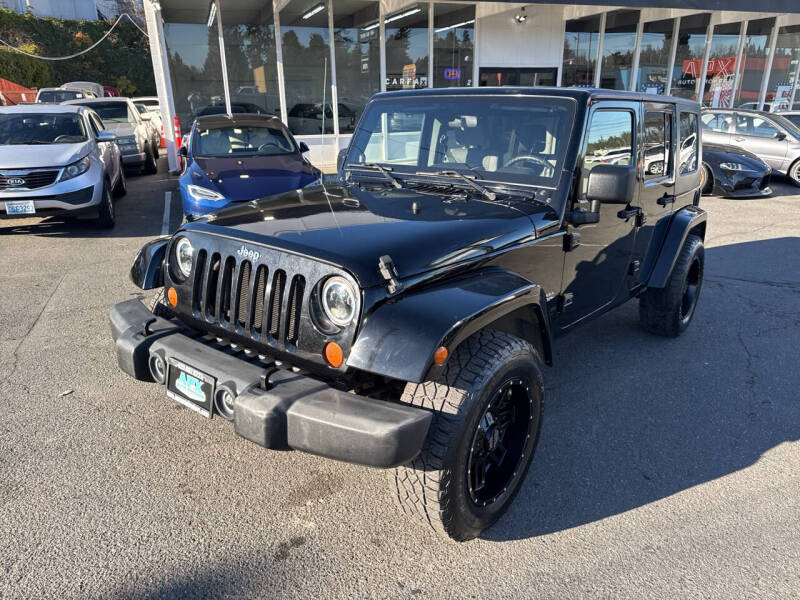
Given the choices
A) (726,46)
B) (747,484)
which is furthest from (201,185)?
(726,46)

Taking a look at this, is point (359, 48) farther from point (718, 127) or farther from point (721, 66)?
point (721, 66)

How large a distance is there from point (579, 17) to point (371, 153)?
14.0 m

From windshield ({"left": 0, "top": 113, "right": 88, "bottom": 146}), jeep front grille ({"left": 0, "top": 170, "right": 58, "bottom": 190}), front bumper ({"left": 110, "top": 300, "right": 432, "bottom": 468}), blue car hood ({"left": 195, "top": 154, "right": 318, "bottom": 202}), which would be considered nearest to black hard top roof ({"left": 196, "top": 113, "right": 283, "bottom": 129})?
blue car hood ({"left": 195, "top": 154, "right": 318, "bottom": 202})

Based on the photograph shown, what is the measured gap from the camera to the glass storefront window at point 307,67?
1344cm

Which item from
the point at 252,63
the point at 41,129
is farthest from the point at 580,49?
the point at 41,129

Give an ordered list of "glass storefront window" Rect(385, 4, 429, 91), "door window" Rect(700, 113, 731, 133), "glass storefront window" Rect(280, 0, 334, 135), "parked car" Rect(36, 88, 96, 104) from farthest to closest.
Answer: "parked car" Rect(36, 88, 96, 104) → "glass storefront window" Rect(385, 4, 429, 91) → "glass storefront window" Rect(280, 0, 334, 135) → "door window" Rect(700, 113, 731, 133)

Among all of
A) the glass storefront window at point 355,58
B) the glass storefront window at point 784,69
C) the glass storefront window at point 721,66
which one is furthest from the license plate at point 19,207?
the glass storefront window at point 784,69

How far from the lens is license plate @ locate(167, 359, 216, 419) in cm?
238

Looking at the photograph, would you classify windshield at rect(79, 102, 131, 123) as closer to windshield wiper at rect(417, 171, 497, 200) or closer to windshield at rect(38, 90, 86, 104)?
windshield at rect(38, 90, 86, 104)

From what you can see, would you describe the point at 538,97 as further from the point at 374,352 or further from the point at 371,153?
the point at 374,352

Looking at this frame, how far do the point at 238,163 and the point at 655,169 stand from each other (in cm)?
566

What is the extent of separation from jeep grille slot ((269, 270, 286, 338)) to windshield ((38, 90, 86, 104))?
774 inches

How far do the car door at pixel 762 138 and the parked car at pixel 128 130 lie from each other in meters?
13.4

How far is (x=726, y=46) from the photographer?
714 inches
